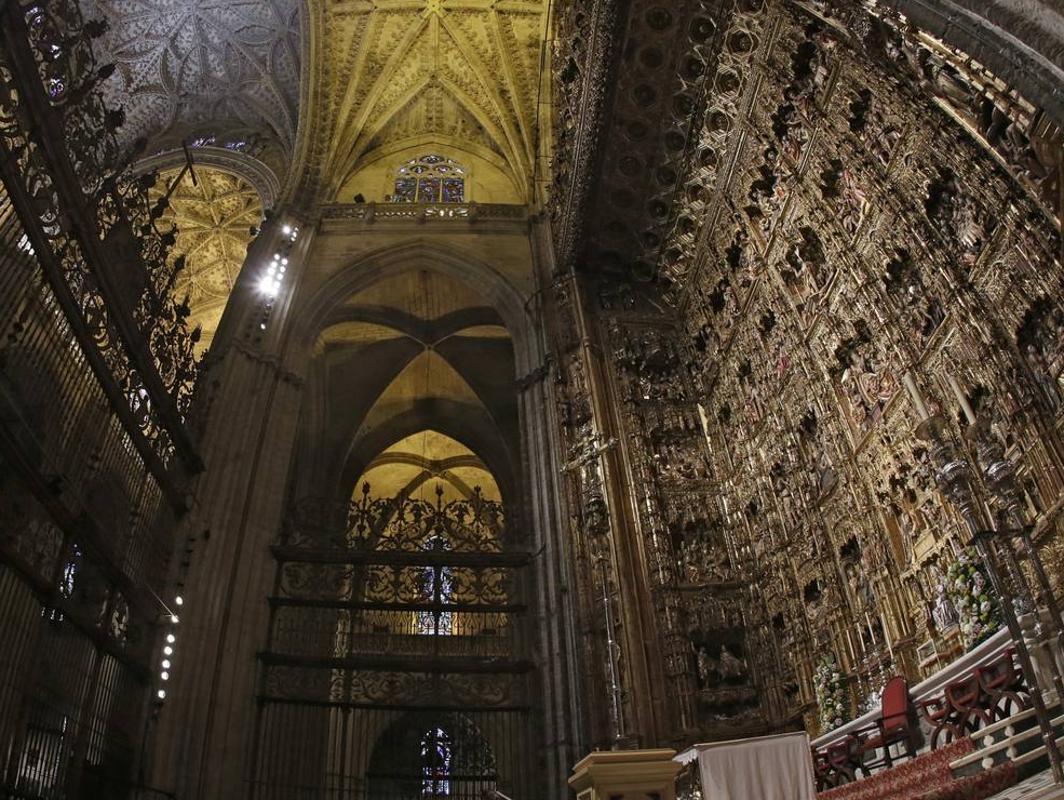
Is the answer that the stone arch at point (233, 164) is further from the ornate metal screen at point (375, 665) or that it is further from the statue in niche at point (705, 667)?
the statue in niche at point (705, 667)

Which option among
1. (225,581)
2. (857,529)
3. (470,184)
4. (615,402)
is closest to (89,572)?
(225,581)

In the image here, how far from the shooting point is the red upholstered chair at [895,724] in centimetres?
642

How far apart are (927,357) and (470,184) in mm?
12641

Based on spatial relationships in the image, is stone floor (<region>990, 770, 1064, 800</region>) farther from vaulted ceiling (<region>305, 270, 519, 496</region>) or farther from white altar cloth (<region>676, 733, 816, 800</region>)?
vaulted ceiling (<region>305, 270, 519, 496</region>)

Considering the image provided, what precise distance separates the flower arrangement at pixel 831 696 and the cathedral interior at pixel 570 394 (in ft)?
0.21

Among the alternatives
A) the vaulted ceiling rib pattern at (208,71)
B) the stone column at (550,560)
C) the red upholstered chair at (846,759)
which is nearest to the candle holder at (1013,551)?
the red upholstered chair at (846,759)

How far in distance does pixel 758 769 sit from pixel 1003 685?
1.79 m

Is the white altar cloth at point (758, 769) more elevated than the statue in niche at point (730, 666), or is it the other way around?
the statue in niche at point (730, 666)

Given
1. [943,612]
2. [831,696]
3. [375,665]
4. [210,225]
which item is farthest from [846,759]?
[210,225]

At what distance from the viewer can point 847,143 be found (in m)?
8.23

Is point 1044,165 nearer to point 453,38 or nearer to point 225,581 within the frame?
point 225,581

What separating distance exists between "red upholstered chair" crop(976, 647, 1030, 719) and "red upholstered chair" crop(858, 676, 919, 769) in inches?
33.2

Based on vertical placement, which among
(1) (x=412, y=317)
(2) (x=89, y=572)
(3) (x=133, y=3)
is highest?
(3) (x=133, y=3)

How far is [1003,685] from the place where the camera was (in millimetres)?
5363
